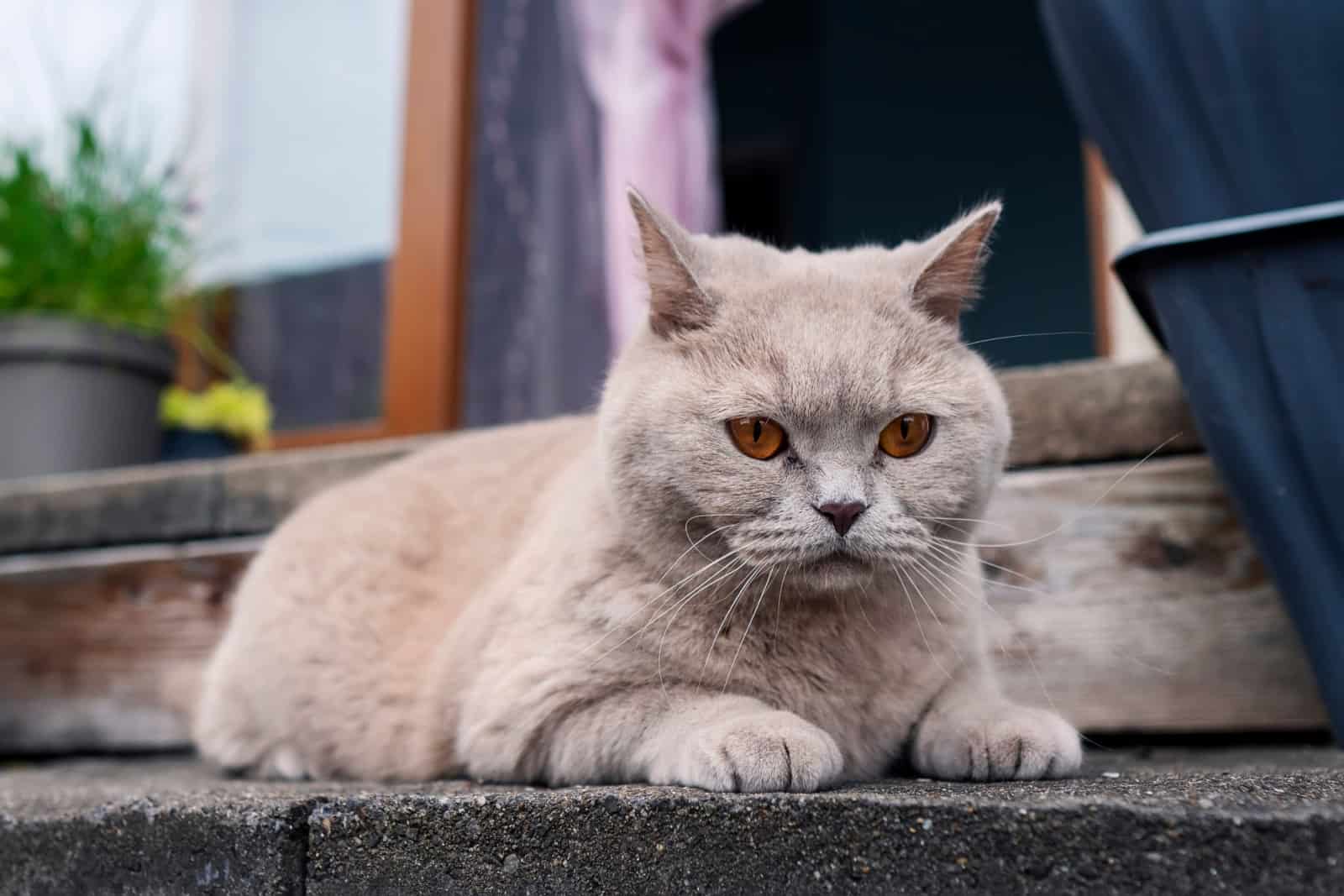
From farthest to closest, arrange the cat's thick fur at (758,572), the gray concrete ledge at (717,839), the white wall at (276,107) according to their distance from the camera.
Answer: the white wall at (276,107)
the cat's thick fur at (758,572)
the gray concrete ledge at (717,839)

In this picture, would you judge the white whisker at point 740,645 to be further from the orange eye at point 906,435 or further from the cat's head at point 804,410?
the orange eye at point 906,435

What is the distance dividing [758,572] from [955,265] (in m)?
0.41

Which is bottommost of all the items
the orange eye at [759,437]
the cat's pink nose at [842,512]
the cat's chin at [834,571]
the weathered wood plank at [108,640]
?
the weathered wood plank at [108,640]

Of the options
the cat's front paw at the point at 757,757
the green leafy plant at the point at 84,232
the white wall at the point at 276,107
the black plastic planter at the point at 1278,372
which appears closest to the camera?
the cat's front paw at the point at 757,757

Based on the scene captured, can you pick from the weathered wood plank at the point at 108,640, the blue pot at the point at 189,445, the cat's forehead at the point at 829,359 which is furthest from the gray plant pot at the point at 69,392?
the cat's forehead at the point at 829,359

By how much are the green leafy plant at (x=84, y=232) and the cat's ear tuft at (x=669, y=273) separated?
5.57 ft

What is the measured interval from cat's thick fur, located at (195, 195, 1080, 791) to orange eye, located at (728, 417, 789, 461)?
0.04 ft

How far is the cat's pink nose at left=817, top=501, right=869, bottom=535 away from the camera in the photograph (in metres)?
0.97

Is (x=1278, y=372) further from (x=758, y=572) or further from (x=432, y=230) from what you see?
(x=432, y=230)

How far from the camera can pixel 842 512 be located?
0.97 metres

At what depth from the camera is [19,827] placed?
3.52 ft

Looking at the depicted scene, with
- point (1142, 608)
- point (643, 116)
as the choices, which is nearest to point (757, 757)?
point (1142, 608)

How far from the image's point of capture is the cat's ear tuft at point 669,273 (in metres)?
1.08

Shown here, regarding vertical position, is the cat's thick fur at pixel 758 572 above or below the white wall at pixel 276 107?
below
